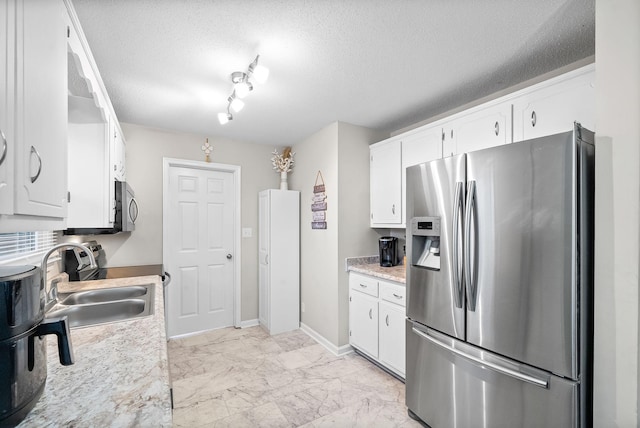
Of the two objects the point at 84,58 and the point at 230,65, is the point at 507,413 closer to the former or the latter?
the point at 230,65

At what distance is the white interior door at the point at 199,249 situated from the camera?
336 centimetres

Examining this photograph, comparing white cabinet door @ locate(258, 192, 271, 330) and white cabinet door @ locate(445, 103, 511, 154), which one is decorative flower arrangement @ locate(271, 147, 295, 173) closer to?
white cabinet door @ locate(258, 192, 271, 330)

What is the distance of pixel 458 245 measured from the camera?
1623 millimetres

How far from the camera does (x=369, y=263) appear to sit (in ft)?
10.2

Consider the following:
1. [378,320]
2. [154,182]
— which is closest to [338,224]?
[378,320]

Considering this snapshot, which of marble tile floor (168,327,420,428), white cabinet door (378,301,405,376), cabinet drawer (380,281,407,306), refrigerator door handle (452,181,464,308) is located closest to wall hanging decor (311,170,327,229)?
cabinet drawer (380,281,407,306)

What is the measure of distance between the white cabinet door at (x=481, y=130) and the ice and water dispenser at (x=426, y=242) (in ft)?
2.55

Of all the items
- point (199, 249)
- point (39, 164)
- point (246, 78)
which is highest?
point (246, 78)

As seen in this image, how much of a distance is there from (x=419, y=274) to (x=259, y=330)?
2473 mm

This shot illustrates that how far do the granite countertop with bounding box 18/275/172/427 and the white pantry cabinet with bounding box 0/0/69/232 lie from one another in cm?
50

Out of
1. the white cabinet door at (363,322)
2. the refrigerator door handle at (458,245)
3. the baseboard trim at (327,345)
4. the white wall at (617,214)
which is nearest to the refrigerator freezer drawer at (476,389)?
the white wall at (617,214)

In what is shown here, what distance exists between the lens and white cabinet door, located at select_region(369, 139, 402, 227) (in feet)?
9.14

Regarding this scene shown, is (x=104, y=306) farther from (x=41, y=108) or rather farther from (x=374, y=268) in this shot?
(x=374, y=268)

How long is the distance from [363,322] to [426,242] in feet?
4.02
